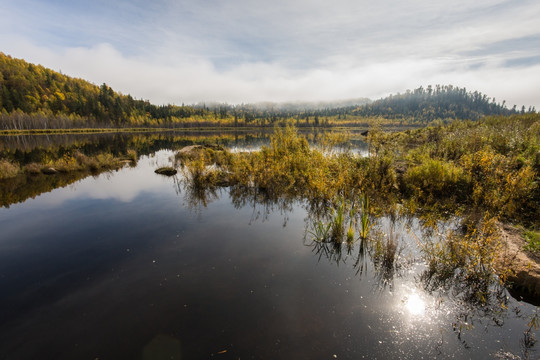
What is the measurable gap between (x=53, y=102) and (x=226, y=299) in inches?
6236

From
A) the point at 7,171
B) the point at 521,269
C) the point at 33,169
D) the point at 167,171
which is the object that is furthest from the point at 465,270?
the point at 33,169

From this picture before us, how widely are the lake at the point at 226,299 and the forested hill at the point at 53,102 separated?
12115cm

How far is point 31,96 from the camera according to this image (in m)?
108

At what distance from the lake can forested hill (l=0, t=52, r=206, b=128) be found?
121145 millimetres

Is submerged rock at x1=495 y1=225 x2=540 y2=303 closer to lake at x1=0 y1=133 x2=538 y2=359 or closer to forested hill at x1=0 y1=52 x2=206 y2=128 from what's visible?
lake at x1=0 y1=133 x2=538 y2=359

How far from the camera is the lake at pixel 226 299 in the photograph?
394 cm

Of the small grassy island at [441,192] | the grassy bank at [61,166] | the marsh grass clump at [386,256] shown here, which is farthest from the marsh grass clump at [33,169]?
the marsh grass clump at [386,256]

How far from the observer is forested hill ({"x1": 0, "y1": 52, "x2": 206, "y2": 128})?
305 feet

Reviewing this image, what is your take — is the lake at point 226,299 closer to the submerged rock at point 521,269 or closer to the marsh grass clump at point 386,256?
the marsh grass clump at point 386,256

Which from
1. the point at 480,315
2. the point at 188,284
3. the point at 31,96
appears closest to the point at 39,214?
the point at 188,284

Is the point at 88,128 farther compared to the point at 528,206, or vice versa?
the point at 88,128

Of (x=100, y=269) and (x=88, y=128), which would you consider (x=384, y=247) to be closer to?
(x=100, y=269)

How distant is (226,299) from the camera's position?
499cm

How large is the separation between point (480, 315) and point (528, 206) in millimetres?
7062
